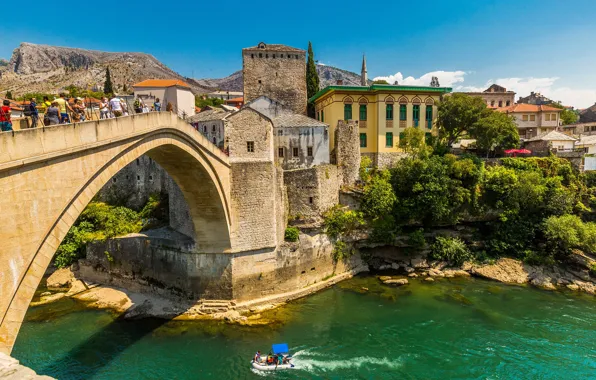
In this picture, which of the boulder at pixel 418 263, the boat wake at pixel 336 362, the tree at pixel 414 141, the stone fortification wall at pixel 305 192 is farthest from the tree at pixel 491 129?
the boat wake at pixel 336 362

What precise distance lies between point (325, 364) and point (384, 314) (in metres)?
5.14

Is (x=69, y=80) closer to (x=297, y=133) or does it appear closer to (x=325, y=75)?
(x=297, y=133)

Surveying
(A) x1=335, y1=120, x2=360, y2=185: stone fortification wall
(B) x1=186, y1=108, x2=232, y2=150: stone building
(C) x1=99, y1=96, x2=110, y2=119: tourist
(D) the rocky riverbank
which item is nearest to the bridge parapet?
(C) x1=99, y1=96, x2=110, y2=119: tourist

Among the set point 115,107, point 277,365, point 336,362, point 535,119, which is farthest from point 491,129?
point 115,107

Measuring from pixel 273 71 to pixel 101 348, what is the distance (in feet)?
80.0

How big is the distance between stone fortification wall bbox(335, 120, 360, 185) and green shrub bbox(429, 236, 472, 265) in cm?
A: 737

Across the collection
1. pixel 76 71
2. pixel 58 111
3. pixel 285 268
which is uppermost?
pixel 76 71

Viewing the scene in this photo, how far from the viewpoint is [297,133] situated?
24297 mm

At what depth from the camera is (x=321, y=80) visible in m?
137

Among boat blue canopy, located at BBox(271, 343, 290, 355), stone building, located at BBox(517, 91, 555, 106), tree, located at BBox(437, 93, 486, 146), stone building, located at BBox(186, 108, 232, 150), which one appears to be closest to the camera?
boat blue canopy, located at BBox(271, 343, 290, 355)

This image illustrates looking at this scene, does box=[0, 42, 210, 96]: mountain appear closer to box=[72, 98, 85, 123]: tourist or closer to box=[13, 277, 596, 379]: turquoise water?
box=[13, 277, 596, 379]: turquoise water

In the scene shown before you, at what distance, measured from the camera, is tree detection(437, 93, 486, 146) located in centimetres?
2658

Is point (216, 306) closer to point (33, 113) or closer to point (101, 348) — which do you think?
point (101, 348)

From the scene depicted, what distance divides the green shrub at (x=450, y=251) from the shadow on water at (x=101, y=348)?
57.8 ft
